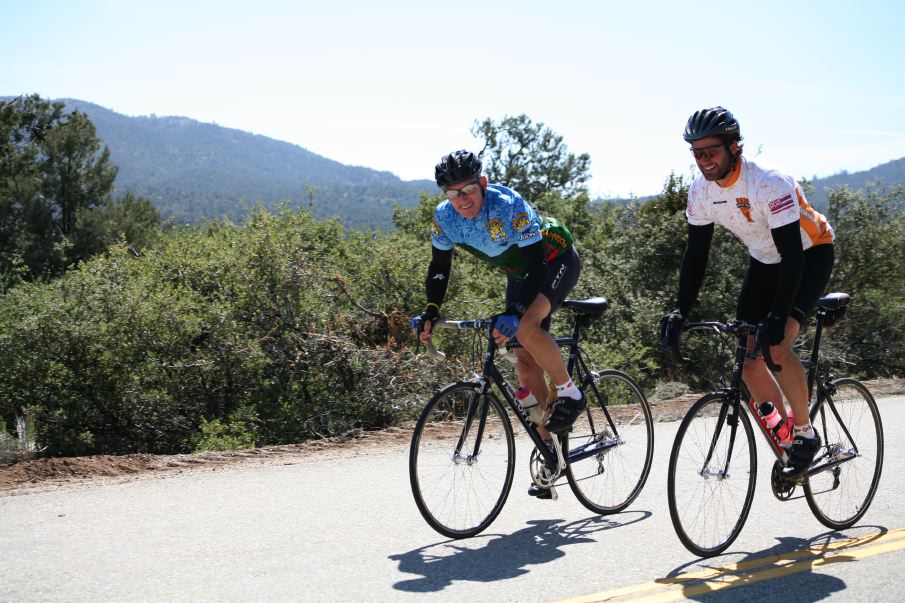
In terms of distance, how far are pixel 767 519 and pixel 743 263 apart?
1434 cm

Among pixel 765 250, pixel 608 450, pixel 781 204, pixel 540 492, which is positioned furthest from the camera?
pixel 608 450

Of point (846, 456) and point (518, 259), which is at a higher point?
point (518, 259)

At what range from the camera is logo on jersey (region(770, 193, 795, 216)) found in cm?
422

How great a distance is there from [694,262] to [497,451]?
1.62 meters

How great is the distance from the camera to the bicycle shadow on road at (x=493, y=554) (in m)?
4.04

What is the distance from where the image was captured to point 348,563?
13.7ft

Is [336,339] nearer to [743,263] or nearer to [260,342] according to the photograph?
[260,342]

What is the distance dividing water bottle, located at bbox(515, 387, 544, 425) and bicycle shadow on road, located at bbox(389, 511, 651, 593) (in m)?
0.63

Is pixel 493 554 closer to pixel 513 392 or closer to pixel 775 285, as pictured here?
pixel 513 392

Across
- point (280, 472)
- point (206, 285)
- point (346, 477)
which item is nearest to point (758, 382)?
point (346, 477)

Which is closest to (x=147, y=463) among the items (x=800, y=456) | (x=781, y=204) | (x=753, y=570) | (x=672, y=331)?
(x=672, y=331)

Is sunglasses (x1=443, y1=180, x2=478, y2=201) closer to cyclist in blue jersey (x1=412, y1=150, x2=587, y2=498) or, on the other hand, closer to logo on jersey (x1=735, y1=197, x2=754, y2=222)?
cyclist in blue jersey (x1=412, y1=150, x2=587, y2=498)

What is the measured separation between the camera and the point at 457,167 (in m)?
4.66

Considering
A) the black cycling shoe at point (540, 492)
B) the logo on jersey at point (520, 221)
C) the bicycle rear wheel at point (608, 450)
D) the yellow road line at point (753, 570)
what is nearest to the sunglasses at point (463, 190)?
the logo on jersey at point (520, 221)
